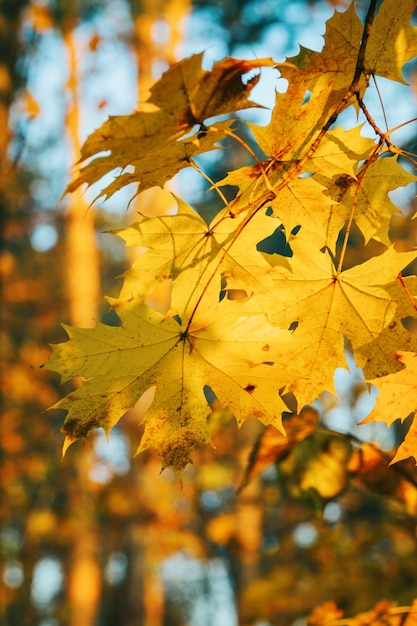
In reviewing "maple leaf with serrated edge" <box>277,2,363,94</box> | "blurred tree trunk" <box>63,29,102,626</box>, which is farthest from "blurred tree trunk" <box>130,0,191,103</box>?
"maple leaf with serrated edge" <box>277,2,363,94</box>

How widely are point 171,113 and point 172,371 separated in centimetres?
40

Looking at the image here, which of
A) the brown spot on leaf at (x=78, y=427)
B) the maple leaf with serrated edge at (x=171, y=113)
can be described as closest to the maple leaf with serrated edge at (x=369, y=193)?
the maple leaf with serrated edge at (x=171, y=113)

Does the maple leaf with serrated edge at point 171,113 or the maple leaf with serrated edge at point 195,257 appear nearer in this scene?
the maple leaf with serrated edge at point 171,113

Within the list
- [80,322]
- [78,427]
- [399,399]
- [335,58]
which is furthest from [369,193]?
[80,322]

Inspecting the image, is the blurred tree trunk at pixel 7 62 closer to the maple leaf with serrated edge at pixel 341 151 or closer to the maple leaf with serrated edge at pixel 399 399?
the maple leaf with serrated edge at pixel 341 151

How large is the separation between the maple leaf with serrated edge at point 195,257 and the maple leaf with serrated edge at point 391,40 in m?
0.29

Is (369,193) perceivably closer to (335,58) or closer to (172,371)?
(335,58)

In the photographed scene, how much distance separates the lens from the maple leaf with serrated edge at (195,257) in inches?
34.1

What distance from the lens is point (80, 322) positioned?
646 centimetres

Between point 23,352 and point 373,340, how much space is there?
27.7 feet

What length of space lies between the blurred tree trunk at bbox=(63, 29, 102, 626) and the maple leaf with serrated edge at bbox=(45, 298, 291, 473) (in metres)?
5.58

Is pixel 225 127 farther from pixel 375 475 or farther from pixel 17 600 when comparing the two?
pixel 17 600

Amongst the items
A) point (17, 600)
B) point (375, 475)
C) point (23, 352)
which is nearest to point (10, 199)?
point (23, 352)

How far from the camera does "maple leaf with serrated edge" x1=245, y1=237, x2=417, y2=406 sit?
2.91 ft
